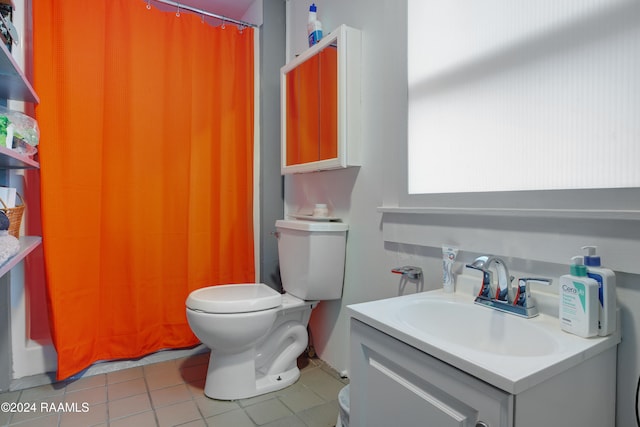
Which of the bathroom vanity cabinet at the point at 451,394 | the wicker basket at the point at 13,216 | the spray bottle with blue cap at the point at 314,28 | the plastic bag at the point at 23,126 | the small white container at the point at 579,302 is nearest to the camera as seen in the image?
the bathroom vanity cabinet at the point at 451,394

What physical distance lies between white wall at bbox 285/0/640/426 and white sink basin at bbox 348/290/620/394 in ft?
0.46

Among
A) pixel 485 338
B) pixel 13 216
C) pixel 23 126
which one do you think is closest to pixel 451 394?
pixel 485 338

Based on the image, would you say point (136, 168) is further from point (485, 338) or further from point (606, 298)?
point (606, 298)

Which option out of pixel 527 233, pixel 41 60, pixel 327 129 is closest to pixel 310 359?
pixel 327 129

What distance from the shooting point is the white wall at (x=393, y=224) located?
81cm

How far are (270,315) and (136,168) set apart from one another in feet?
3.52

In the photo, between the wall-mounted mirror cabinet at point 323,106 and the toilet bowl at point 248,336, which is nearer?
the toilet bowl at point 248,336

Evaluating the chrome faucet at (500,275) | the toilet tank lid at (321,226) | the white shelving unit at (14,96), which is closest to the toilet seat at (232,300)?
the toilet tank lid at (321,226)

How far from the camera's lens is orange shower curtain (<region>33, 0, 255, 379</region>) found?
170cm

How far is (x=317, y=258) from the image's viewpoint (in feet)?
5.64

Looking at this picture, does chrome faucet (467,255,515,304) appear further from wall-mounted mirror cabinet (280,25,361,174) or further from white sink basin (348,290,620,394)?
wall-mounted mirror cabinet (280,25,361,174)

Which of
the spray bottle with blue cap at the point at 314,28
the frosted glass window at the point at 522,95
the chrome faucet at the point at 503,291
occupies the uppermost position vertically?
the spray bottle with blue cap at the point at 314,28

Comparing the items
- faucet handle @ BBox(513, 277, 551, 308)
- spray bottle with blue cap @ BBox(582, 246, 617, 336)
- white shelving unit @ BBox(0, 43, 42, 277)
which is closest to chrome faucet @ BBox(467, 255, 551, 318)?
faucet handle @ BBox(513, 277, 551, 308)

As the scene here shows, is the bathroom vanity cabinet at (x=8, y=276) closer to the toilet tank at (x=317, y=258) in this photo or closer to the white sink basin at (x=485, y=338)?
the toilet tank at (x=317, y=258)
